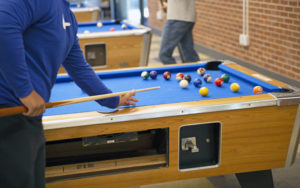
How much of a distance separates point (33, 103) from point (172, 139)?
0.73 m

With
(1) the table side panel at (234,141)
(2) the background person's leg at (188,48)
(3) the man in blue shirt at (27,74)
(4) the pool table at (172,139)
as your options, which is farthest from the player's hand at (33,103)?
(2) the background person's leg at (188,48)

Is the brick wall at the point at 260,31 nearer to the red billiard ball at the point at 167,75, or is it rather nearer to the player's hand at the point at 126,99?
the red billiard ball at the point at 167,75

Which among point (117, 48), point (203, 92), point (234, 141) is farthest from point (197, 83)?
point (117, 48)

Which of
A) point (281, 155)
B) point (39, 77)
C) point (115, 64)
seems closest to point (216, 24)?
point (115, 64)

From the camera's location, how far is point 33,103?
1.29 metres

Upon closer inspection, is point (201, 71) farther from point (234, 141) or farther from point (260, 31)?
point (260, 31)

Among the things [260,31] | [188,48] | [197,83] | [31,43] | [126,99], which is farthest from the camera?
[260,31]

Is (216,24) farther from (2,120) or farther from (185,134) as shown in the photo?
(2,120)

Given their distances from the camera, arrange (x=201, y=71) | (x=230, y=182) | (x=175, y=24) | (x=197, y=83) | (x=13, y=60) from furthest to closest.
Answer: (x=175, y=24)
(x=201, y=71)
(x=230, y=182)
(x=197, y=83)
(x=13, y=60)

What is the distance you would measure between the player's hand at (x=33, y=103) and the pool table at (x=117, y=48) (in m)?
2.46

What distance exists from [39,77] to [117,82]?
3.66 feet

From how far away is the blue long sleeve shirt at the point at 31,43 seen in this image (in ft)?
3.90

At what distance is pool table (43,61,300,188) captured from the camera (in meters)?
1.76

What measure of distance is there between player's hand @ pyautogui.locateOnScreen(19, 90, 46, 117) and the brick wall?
10.7ft
